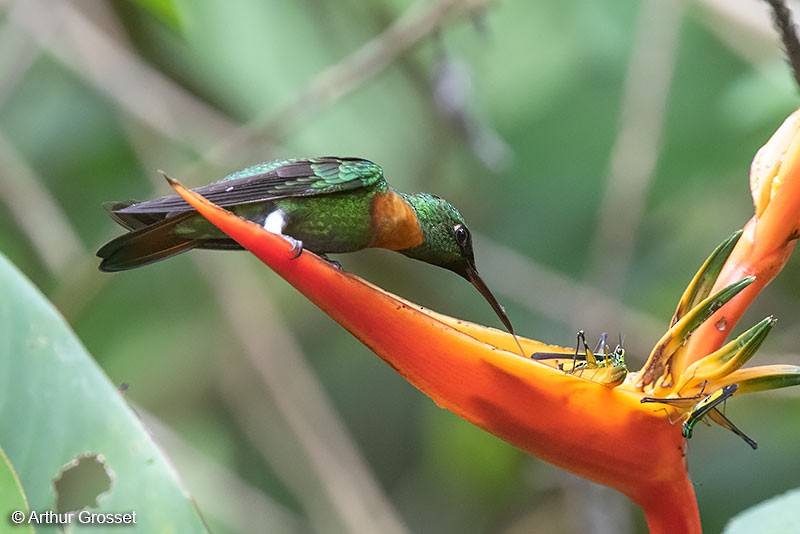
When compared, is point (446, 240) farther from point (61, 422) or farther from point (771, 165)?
point (61, 422)

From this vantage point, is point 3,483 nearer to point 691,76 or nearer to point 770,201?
point 770,201

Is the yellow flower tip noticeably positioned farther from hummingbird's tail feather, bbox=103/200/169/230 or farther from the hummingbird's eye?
hummingbird's tail feather, bbox=103/200/169/230

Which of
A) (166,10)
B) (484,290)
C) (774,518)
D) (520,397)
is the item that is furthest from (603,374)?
(166,10)

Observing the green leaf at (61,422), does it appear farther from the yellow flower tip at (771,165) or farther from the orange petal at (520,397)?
the yellow flower tip at (771,165)

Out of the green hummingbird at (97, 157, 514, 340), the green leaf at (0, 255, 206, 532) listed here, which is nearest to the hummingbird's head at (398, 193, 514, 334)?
the green hummingbird at (97, 157, 514, 340)

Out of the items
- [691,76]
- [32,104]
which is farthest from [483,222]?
[32,104]
